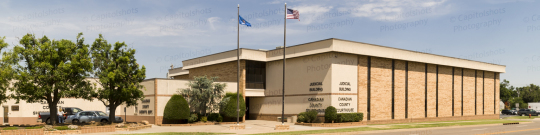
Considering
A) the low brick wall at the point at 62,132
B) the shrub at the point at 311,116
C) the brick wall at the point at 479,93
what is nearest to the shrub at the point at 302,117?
the shrub at the point at 311,116

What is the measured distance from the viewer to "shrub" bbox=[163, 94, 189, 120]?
111ft

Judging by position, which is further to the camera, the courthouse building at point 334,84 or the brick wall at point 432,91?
the brick wall at point 432,91

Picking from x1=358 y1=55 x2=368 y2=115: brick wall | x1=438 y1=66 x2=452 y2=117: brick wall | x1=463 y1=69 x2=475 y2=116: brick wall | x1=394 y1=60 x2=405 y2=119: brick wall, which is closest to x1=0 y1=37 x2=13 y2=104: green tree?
x1=358 y1=55 x2=368 y2=115: brick wall

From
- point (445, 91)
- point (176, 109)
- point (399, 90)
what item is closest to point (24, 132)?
point (176, 109)

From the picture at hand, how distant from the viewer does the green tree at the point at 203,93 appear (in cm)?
3544

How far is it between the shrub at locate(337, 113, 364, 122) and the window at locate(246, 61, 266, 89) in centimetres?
1018

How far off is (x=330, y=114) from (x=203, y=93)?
10.6 metres

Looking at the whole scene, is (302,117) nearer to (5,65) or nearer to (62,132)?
(62,132)

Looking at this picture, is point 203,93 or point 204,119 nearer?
point 204,119

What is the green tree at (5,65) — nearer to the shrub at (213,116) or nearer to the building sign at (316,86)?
the shrub at (213,116)

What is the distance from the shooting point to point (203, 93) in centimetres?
3534

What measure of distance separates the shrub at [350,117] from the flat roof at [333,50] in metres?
5.06

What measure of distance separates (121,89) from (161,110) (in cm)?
570

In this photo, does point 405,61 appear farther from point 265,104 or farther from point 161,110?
point 161,110
